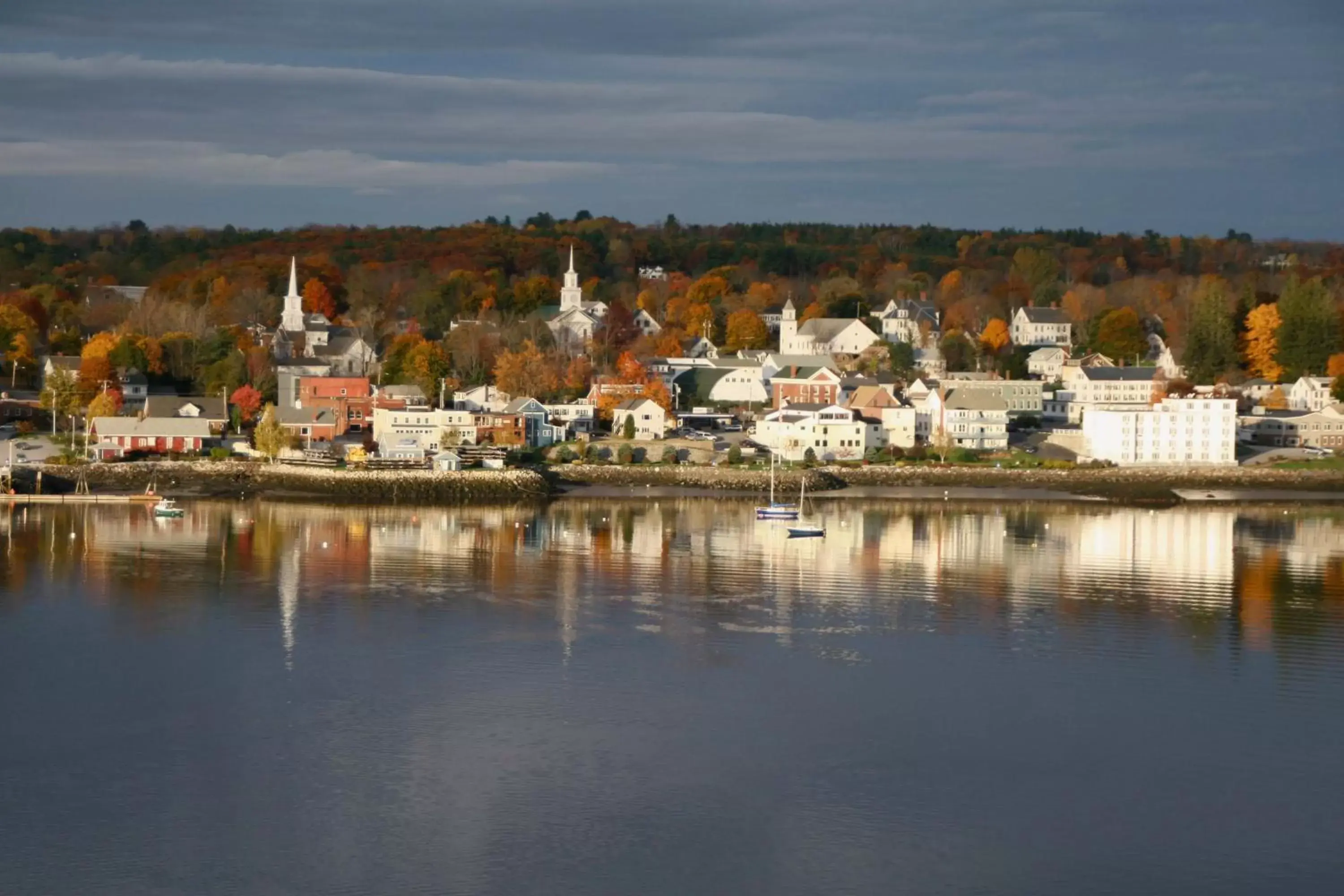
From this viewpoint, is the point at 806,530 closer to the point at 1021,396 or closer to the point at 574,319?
the point at 1021,396

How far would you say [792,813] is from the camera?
9.65 metres

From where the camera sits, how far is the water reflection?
1455 centimetres

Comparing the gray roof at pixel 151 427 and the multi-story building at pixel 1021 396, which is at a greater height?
the multi-story building at pixel 1021 396

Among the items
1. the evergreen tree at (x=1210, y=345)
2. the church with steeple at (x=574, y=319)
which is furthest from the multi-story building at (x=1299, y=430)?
the church with steeple at (x=574, y=319)

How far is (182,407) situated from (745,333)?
1462cm

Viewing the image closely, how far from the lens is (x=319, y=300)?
4209cm

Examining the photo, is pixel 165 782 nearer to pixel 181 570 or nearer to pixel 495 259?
pixel 181 570

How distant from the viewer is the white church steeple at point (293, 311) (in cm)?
3788

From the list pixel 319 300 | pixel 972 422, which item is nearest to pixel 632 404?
pixel 972 422

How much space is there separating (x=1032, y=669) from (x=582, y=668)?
10.1ft

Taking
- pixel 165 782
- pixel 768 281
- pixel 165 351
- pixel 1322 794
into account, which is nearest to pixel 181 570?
pixel 165 782

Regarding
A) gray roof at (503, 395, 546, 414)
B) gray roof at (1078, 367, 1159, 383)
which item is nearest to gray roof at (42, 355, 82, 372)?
gray roof at (503, 395, 546, 414)

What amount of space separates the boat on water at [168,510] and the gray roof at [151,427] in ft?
12.3

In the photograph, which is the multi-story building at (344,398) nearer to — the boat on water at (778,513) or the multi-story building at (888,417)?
the multi-story building at (888,417)
